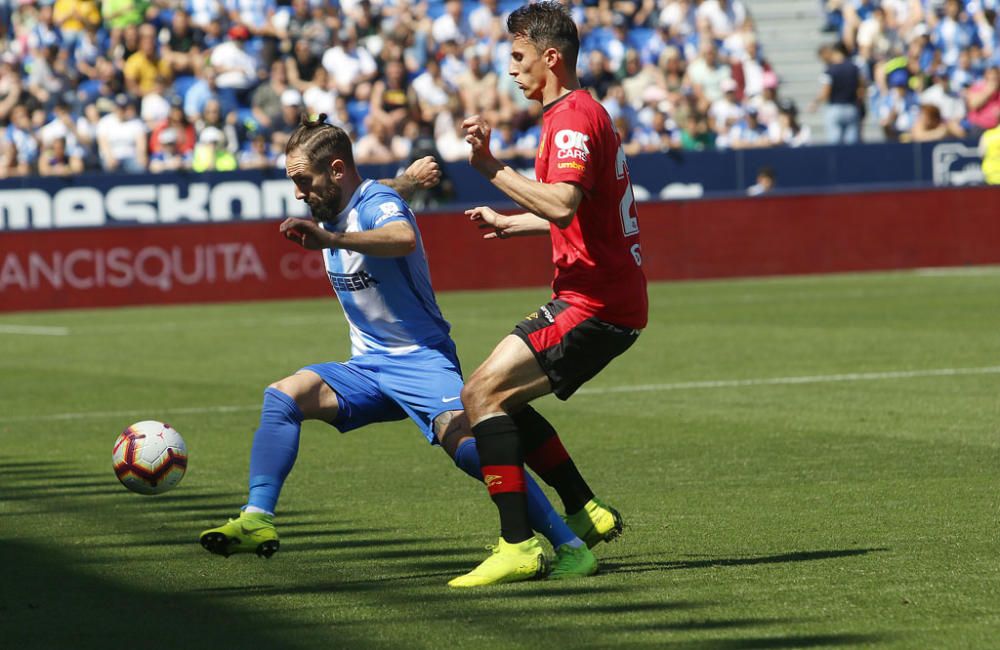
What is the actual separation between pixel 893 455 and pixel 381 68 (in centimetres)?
1952

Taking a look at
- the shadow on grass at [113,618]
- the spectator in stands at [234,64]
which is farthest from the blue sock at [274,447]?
the spectator in stands at [234,64]

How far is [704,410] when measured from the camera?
11922 millimetres

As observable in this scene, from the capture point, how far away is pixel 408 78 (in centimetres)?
2797

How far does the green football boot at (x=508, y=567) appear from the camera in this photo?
20.6ft

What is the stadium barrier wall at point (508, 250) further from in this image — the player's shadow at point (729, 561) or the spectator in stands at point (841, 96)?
the player's shadow at point (729, 561)

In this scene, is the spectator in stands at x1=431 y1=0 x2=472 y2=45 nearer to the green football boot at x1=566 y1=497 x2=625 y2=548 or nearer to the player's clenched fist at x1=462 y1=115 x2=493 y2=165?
the green football boot at x1=566 y1=497 x2=625 y2=548

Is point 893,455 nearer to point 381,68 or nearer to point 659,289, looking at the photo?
point 659,289

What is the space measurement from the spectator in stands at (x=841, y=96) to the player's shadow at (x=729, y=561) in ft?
73.2

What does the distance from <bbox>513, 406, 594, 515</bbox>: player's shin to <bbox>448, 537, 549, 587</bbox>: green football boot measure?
0.57m

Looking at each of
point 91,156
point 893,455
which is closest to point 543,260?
point 91,156

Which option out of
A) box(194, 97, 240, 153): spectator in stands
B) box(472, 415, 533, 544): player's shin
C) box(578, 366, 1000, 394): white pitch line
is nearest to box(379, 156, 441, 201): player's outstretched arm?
box(472, 415, 533, 544): player's shin

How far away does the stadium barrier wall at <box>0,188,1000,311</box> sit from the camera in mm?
23297

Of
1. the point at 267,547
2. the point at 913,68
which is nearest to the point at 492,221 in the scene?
the point at 267,547

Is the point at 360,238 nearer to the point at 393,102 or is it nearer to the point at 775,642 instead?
the point at 775,642
